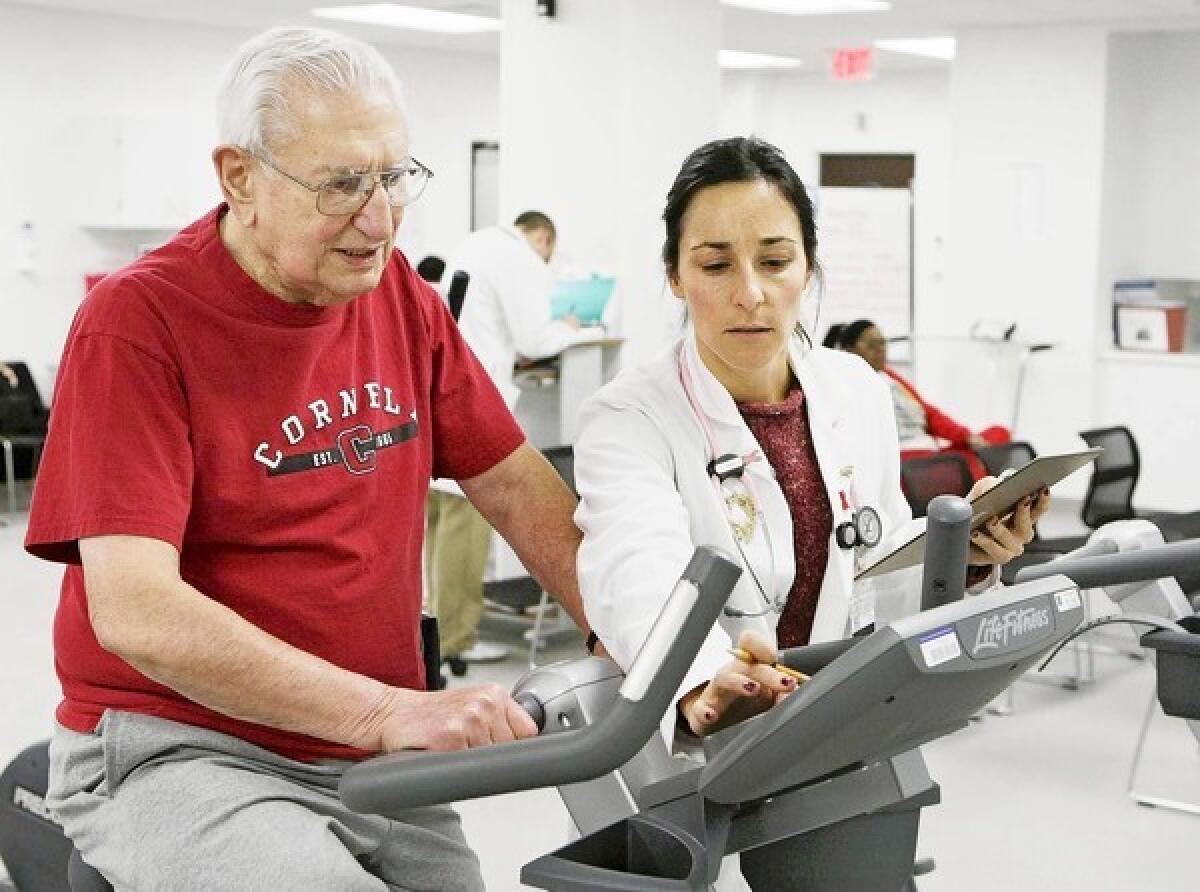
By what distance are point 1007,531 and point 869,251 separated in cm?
871

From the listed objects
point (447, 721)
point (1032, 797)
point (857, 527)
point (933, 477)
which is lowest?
point (1032, 797)

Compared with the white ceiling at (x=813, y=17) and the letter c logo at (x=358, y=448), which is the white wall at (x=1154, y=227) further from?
the letter c logo at (x=358, y=448)

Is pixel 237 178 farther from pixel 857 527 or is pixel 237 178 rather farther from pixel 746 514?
pixel 857 527

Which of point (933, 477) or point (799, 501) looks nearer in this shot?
point (799, 501)

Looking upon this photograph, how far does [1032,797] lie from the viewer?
4762 mm

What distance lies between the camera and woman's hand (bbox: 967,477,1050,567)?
6.42ft

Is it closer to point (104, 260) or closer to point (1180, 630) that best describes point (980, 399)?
point (104, 260)


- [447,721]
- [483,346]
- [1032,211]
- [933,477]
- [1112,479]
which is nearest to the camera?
[447,721]

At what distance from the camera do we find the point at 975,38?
385 inches

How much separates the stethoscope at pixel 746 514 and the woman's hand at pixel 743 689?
0.30 meters

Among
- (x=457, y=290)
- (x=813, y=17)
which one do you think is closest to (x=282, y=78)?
(x=457, y=290)

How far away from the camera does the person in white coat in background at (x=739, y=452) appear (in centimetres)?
192

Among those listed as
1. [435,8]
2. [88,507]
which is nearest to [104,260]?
[435,8]

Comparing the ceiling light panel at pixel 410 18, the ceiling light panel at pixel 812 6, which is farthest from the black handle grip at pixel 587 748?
the ceiling light panel at pixel 410 18
